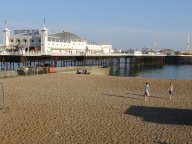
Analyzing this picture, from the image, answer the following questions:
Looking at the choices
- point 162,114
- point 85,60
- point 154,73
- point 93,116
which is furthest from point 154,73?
point 93,116

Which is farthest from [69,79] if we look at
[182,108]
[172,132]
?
[172,132]

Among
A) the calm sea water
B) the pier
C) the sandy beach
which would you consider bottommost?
the calm sea water

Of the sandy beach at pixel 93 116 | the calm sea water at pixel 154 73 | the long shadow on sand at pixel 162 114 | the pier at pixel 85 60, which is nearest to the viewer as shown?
the sandy beach at pixel 93 116

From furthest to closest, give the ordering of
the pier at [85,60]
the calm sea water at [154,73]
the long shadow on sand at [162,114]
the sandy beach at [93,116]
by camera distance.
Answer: the calm sea water at [154,73] < the pier at [85,60] < the long shadow on sand at [162,114] < the sandy beach at [93,116]

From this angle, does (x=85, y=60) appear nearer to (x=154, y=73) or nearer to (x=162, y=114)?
(x=154, y=73)

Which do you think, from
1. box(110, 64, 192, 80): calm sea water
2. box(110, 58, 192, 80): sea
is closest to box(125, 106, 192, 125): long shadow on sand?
box(110, 58, 192, 80): sea

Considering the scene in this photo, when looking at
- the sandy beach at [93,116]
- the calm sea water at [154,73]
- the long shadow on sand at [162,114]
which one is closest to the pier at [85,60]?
the calm sea water at [154,73]

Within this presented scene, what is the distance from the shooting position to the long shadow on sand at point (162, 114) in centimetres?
1414

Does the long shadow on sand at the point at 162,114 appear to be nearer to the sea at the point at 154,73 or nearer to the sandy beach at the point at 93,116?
the sandy beach at the point at 93,116

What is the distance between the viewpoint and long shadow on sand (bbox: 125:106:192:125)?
46.4 feet

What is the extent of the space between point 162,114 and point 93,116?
127 inches

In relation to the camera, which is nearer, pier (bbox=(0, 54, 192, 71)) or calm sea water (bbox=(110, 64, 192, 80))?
pier (bbox=(0, 54, 192, 71))

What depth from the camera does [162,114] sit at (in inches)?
609

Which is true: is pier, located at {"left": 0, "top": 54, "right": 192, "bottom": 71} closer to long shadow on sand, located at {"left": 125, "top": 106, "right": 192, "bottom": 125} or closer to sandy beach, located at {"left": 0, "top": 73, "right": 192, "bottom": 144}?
sandy beach, located at {"left": 0, "top": 73, "right": 192, "bottom": 144}
